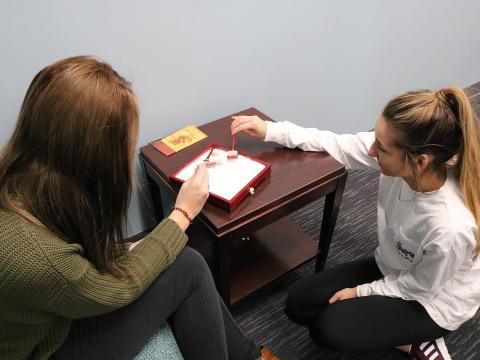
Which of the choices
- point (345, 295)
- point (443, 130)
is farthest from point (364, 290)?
point (443, 130)

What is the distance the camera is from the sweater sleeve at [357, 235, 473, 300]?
917mm

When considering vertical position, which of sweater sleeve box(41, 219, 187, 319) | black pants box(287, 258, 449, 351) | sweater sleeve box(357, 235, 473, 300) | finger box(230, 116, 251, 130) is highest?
finger box(230, 116, 251, 130)

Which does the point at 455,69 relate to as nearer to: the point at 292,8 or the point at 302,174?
the point at 292,8

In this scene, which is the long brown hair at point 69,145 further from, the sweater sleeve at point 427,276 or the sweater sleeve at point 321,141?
the sweater sleeve at point 427,276

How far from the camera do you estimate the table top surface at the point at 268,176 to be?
1006 mm

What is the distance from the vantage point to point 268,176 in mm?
1117

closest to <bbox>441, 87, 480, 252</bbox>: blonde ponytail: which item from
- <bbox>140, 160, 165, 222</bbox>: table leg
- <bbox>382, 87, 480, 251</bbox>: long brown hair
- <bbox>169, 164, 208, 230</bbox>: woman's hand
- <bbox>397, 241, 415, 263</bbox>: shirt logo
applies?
<bbox>382, 87, 480, 251</bbox>: long brown hair

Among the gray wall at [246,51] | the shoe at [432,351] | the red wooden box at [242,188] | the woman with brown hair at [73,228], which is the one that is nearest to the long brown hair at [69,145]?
the woman with brown hair at [73,228]

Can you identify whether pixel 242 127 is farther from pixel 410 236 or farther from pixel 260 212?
pixel 410 236

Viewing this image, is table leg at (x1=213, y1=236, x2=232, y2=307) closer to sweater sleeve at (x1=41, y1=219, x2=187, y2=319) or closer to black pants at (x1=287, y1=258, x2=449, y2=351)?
sweater sleeve at (x1=41, y1=219, x2=187, y2=319)

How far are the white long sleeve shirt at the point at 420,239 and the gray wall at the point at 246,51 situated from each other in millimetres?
372

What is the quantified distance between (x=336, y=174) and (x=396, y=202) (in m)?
0.19

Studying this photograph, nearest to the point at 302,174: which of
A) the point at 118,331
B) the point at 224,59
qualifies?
the point at 224,59

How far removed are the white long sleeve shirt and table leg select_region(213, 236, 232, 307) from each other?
0.39 m
